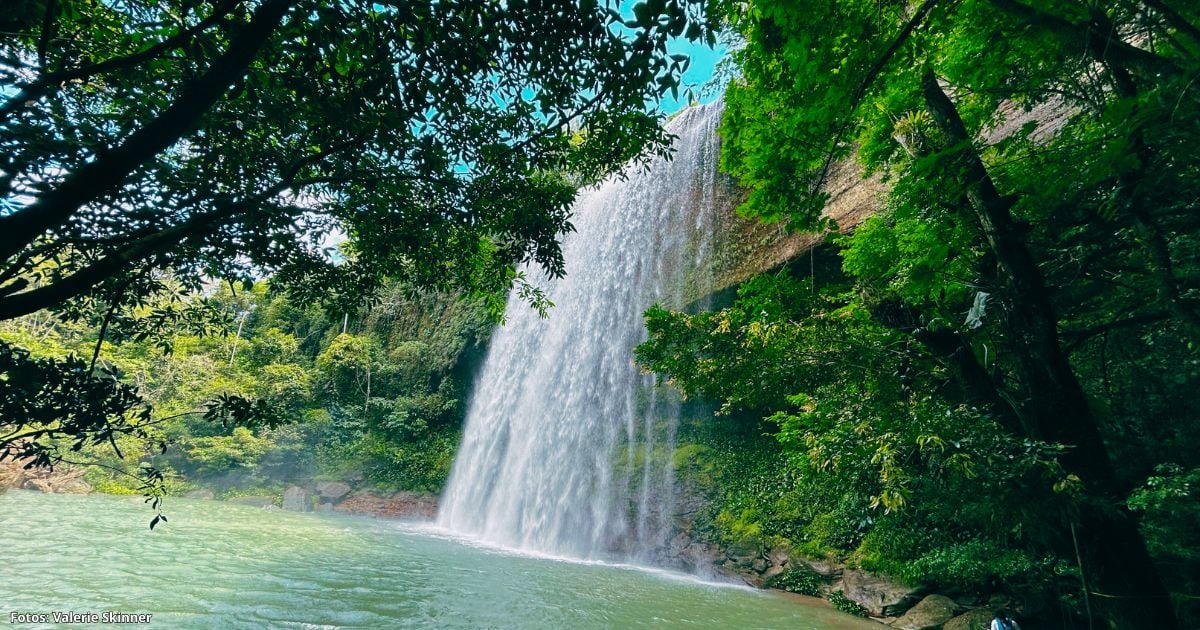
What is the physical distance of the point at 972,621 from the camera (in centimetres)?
739

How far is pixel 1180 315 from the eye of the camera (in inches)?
138

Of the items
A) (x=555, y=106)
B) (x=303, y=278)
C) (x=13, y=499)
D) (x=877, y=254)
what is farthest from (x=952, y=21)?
(x=13, y=499)

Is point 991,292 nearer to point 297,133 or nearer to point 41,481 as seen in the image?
point 297,133

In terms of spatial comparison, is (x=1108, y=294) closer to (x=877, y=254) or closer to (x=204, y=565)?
(x=877, y=254)

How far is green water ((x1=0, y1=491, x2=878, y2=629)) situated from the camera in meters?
6.08

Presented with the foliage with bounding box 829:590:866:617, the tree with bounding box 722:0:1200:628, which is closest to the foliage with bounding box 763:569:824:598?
the foliage with bounding box 829:590:866:617

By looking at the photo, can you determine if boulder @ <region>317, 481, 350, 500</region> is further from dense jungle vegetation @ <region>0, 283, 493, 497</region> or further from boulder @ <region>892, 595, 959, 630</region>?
boulder @ <region>892, 595, 959, 630</region>

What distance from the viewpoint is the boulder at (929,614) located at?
774 cm

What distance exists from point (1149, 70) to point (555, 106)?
4.08 metres

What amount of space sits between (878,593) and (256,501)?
72.6 ft

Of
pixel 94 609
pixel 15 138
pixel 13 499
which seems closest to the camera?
pixel 15 138

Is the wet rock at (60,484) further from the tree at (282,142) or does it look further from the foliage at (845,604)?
the foliage at (845,604)

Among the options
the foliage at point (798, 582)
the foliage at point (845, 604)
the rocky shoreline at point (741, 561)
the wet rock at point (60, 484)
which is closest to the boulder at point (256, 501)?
the rocky shoreline at point (741, 561)

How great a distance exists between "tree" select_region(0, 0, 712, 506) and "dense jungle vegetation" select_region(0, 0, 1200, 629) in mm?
22
